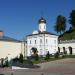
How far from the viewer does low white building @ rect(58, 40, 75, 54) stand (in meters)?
79.7

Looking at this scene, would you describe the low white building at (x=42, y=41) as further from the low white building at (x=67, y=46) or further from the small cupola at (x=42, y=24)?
the low white building at (x=67, y=46)

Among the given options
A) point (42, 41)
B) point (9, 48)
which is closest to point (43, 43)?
point (42, 41)

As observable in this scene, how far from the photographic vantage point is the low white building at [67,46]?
79.7 m

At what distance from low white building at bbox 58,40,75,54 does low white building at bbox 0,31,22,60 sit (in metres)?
14.1

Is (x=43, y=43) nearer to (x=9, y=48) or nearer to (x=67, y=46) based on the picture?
(x=67, y=46)

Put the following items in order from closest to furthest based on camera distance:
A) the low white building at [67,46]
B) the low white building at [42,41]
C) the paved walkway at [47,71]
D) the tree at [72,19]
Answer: the paved walkway at [47,71]
the low white building at [42,41]
the low white building at [67,46]
the tree at [72,19]

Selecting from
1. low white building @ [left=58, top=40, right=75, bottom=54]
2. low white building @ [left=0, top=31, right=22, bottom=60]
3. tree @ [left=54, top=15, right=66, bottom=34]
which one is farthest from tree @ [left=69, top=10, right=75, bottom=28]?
low white building @ [left=0, top=31, right=22, bottom=60]

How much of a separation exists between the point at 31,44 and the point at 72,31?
24650mm

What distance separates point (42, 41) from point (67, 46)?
6673mm

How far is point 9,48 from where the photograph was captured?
2726 inches

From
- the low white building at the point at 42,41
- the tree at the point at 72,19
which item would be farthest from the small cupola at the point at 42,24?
the tree at the point at 72,19

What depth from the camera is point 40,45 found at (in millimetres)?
79562

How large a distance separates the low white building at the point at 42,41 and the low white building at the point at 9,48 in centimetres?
749

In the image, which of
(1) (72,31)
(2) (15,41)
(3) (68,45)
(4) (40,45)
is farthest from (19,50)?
(1) (72,31)
